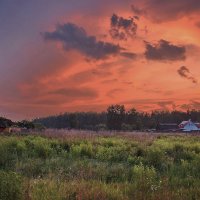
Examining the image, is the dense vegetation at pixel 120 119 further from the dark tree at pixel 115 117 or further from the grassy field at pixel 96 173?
the grassy field at pixel 96 173

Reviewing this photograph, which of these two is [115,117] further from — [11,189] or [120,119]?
[11,189]

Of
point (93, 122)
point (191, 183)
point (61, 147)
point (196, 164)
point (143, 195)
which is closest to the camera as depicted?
point (143, 195)

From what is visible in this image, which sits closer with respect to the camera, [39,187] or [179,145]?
[39,187]

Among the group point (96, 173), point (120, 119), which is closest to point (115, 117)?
point (120, 119)

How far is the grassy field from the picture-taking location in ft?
35.2

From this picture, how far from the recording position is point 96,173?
15.4 meters

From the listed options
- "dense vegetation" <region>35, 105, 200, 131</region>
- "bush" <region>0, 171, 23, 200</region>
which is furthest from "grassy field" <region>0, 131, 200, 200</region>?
"dense vegetation" <region>35, 105, 200, 131</region>

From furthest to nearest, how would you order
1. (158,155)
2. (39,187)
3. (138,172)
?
(158,155) < (138,172) < (39,187)

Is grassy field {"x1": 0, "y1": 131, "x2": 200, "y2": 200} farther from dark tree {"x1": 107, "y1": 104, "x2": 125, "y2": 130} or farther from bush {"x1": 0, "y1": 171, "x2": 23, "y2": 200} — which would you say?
dark tree {"x1": 107, "y1": 104, "x2": 125, "y2": 130}

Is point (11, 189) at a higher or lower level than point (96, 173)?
higher

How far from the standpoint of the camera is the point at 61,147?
24266 millimetres

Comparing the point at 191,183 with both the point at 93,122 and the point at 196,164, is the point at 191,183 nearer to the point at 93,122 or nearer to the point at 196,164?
the point at 196,164

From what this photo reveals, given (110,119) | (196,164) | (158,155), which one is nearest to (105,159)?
(158,155)

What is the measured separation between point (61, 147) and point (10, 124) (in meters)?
19.2
